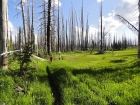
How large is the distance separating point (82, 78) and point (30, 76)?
2.38 meters

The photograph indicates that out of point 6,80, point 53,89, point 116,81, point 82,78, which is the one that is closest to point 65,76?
point 82,78

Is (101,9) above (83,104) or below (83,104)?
above

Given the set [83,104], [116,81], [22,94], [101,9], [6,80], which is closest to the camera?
[83,104]

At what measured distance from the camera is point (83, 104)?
22.0 feet

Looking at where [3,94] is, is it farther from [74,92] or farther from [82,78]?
[82,78]

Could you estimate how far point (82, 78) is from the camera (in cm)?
1004

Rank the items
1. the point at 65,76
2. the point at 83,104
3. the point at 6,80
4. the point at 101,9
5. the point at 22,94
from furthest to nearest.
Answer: the point at 101,9 → the point at 65,76 → the point at 6,80 → the point at 22,94 → the point at 83,104

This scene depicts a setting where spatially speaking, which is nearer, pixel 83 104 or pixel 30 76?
pixel 83 104

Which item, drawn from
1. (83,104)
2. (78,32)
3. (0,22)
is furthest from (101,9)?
(83,104)

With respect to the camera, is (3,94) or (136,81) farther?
(136,81)

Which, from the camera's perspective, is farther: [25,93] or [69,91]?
[69,91]

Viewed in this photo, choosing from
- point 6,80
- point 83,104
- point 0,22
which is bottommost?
point 83,104

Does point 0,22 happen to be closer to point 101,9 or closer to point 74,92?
point 74,92

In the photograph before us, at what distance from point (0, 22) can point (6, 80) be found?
11.7ft
